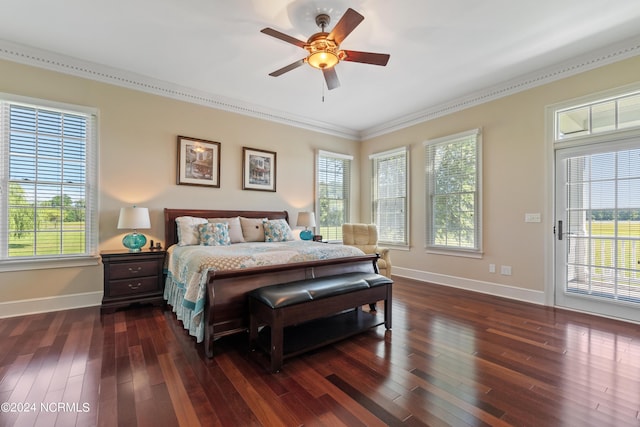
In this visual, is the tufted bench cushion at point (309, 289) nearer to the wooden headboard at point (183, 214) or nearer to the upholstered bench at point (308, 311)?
the upholstered bench at point (308, 311)

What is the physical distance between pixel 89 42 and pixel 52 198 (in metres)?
1.84

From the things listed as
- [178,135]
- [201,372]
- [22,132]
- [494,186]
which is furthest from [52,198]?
[494,186]

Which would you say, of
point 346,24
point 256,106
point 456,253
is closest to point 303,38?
point 346,24

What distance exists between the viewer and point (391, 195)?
5809mm

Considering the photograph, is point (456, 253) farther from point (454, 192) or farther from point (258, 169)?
point (258, 169)

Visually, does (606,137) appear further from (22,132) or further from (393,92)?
(22,132)

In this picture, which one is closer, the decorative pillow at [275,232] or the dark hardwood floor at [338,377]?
the dark hardwood floor at [338,377]

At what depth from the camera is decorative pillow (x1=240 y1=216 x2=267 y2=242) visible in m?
4.30

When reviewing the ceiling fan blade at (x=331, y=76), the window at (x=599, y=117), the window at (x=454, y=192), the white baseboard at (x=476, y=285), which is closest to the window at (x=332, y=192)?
the white baseboard at (x=476, y=285)

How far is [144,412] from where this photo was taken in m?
1.65

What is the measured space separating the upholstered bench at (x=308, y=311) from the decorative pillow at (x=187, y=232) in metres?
1.66

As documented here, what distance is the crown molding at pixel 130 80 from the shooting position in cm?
327

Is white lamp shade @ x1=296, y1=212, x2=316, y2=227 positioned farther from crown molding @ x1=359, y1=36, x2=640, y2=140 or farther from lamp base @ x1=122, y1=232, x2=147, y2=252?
crown molding @ x1=359, y1=36, x2=640, y2=140

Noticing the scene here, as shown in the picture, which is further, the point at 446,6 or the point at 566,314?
the point at 566,314
